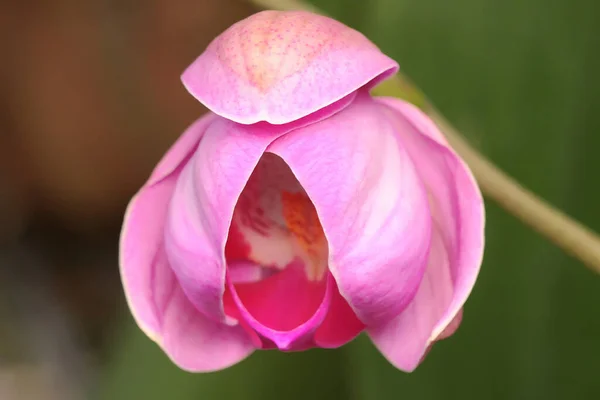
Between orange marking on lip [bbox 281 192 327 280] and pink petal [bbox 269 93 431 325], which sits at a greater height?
pink petal [bbox 269 93 431 325]

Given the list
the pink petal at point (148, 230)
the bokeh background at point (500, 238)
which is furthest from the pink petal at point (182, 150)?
the bokeh background at point (500, 238)

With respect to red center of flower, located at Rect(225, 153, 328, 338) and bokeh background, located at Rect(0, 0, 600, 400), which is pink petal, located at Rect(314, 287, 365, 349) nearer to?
red center of flower, located at Rect(225, 153, 328, 338)

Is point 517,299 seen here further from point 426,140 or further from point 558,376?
point 426,140

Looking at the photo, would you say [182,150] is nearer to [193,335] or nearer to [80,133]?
[193,335]

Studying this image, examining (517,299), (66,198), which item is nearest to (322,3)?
(517,299)

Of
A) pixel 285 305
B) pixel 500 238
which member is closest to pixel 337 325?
pixel 285 305

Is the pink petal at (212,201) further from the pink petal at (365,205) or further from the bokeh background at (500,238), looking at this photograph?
the bokeh background at (500,238)

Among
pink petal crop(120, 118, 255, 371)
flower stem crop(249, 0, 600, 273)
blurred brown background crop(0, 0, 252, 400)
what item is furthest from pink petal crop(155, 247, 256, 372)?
blurred brown background crop(0, 0, 252, 400)
